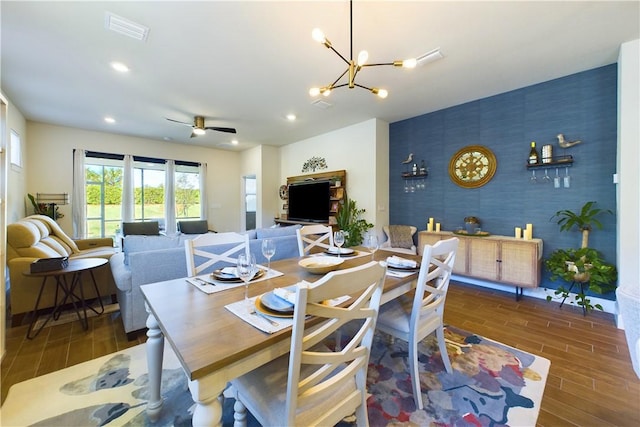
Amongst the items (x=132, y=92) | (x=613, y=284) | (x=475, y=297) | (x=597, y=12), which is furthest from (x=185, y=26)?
(x=613, y=284)

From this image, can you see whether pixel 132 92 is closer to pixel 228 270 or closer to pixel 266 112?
pixel 266 112

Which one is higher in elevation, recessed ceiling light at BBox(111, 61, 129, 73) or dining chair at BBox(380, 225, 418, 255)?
recessed ceiling light at BBox(111, 61, 129, 73)

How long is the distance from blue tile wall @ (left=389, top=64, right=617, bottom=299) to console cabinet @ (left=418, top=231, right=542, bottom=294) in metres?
0.44

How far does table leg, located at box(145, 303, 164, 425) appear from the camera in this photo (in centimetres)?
136

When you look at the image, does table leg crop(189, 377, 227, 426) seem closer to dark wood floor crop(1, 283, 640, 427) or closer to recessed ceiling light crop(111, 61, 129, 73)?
dark wood floor crop(1, 283, 640, 427)

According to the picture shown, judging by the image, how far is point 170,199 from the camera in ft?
20.5

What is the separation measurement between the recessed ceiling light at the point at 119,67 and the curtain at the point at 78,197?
3.48 m

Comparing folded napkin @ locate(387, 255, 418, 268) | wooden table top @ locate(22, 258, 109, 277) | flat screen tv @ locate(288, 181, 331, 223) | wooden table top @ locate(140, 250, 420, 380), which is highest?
flat screen tv @ locate(288, 181, 331, 223)

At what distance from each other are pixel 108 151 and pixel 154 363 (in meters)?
5.93

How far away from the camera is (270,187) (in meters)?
6.64

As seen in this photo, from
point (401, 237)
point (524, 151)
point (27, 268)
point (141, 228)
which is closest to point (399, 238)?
point (401, 237)

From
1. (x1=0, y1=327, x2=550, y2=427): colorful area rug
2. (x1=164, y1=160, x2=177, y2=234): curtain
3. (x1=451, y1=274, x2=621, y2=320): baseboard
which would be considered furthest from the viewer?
(x1=164, y1=160, x2=177, y2=234): curtain

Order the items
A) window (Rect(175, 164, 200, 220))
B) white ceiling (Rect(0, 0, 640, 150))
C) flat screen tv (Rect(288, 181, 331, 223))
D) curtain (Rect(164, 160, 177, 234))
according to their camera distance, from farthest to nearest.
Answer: window (Rect(175, 164, 200, 220)) < curtain (Rect(164, 160, 177, 234)) < flat screen tv (Rect(288, 181, 331, 223)) < white ceiling (Rect(0, 0, 640, 150))

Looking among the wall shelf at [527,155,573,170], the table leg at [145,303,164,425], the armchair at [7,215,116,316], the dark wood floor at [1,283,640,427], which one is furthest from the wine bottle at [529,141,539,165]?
the armchair at [7,215,116,316]
